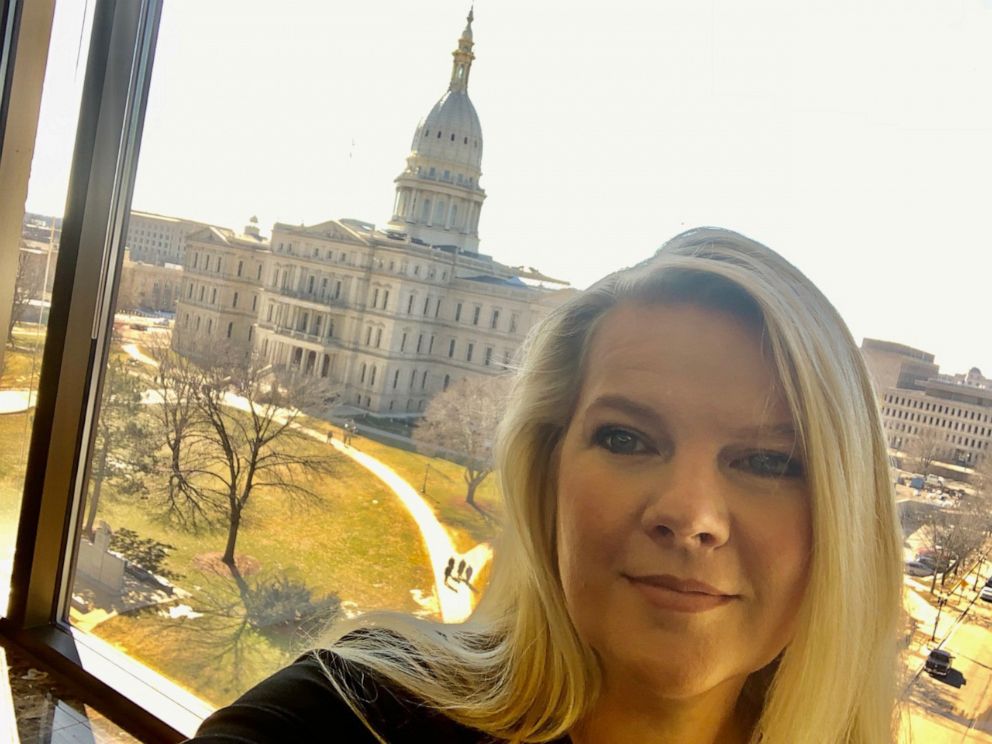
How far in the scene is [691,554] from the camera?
2.55 ft

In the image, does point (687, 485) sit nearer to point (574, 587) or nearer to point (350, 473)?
point (574, 587)

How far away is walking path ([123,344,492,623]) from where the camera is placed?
2221 mm

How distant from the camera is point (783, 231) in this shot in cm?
173

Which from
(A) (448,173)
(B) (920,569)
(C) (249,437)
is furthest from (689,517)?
(C) (249,437)

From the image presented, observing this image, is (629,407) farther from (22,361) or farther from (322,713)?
(22,361)

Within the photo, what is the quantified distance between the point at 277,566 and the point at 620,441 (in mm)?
1957

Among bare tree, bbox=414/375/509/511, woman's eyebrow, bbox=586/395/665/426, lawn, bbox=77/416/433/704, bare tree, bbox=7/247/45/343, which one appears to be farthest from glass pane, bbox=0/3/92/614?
woman's eyebrow, bbox=586/395/665/426

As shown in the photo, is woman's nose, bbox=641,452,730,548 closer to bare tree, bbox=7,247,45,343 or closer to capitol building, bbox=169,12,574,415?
capitol building, bbox=169,12,574,415

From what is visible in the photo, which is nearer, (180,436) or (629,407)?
(629,407)

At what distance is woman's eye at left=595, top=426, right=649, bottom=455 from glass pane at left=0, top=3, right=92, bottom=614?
244cm

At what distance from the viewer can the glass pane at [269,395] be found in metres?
2.32

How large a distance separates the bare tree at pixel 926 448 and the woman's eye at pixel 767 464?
86 centimetres

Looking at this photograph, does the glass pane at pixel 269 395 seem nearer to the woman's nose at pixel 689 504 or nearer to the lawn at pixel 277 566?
the lawn at pixel 277 566

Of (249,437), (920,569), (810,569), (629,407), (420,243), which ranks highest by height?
(420,243)
